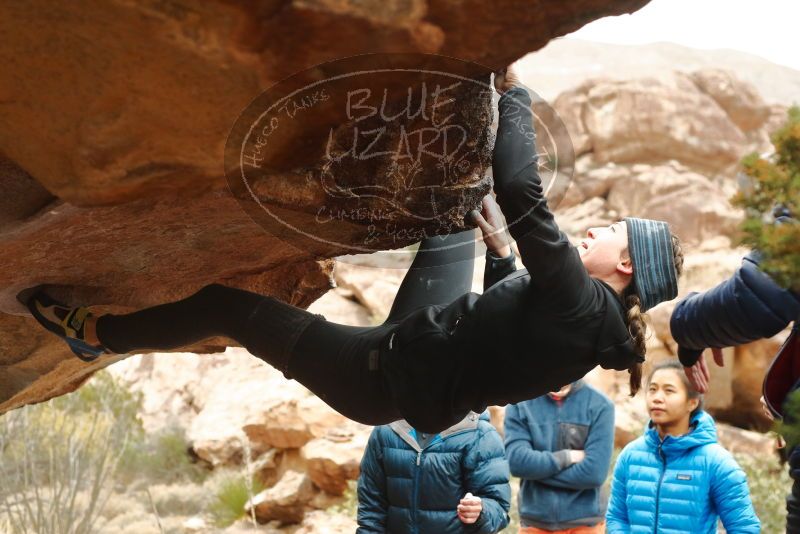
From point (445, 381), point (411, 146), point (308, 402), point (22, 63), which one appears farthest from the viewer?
point (308, 402)

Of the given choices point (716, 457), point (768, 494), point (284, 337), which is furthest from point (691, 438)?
point (768, 494)

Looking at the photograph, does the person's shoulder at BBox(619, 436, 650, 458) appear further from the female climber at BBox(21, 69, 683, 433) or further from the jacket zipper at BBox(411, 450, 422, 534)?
the female climber at BBox(21, 69, 683, 433)

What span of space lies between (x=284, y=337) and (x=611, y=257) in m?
1.16

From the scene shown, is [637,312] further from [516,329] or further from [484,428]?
[484,428]

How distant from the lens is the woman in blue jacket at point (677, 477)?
3.85 metres

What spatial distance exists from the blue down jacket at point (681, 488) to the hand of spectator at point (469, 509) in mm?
653

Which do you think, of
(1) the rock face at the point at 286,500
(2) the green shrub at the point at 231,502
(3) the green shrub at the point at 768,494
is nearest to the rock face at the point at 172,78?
(3) the green shrub at the point at 768,494

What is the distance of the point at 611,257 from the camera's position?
2.89m

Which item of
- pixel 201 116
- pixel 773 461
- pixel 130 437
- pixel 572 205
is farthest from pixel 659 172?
pixel 201 116

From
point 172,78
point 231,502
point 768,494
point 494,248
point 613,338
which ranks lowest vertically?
point 231,502

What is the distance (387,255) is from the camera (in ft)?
12.2

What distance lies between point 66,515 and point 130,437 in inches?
172

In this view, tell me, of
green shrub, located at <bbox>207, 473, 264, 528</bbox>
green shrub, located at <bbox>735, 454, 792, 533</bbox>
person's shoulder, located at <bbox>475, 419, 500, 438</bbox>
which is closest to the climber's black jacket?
person's shoulder, located at <bbox>475, 419, 500, 438</bbox>

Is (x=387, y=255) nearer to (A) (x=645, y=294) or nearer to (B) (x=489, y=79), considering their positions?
(A) (x=645, y=294)
